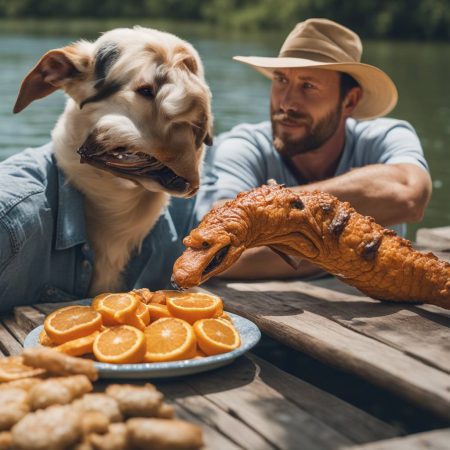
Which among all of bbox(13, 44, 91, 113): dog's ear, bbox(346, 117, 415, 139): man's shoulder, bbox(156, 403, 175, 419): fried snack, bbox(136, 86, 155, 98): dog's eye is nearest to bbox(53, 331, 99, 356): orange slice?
bbox(156, 403, 175, 419): fried snack

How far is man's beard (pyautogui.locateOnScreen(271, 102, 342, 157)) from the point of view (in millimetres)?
4727

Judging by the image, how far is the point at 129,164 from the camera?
3.19 meters

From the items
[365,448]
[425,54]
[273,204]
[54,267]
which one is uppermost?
[273,204]

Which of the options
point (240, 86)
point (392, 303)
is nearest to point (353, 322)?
point (392, 303)

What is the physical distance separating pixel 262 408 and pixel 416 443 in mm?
508

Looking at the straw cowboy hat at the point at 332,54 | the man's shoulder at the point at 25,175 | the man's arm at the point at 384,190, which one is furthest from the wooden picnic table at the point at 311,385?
the straw cowboy hat at the point at 332,54

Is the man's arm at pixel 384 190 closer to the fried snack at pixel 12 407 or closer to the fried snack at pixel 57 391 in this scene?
the fried snack at pixel 57 391

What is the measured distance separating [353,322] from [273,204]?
56 cm

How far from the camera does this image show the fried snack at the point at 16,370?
2441 mm

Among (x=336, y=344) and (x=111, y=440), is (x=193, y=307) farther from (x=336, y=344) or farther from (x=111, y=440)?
(x=111, y=440)

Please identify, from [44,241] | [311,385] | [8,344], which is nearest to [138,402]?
[311,385]

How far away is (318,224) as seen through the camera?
10.7ft

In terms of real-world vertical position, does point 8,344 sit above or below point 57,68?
below

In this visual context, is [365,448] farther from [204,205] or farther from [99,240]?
[204,205]
